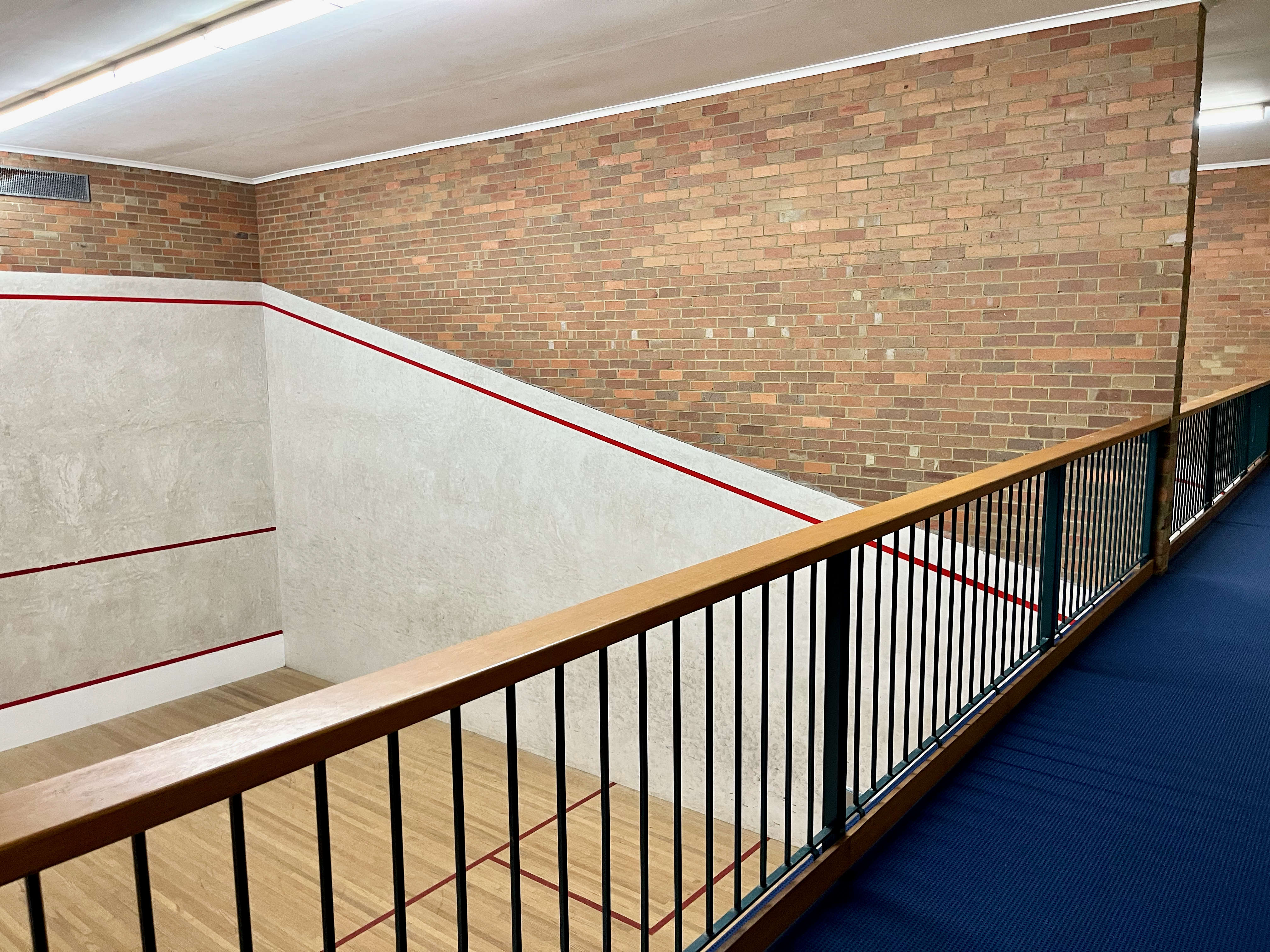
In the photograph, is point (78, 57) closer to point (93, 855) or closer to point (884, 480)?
point (93, 855)

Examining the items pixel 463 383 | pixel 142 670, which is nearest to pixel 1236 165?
pixel 463 383

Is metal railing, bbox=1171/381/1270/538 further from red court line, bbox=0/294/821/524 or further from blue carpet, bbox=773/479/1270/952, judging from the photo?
red court line, bbox=0/294/821/524

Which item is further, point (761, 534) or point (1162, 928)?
point (761, 534)

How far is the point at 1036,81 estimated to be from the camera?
4.31 m

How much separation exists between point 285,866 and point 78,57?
439 cm

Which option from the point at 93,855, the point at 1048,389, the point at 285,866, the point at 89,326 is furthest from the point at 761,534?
the point at 89,326

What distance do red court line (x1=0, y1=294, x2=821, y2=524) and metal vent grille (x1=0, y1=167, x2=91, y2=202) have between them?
732 mm

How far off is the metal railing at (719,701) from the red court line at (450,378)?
1.78 ft

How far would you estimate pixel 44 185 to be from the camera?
6906 millimetres

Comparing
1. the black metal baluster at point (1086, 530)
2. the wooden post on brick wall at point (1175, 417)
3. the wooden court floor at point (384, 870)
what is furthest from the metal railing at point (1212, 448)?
the wooden court floor at point (384, 870)

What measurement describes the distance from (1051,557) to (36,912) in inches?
118

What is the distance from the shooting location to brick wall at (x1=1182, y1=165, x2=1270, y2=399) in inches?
334

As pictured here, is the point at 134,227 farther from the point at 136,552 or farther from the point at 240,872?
the point at 240,872

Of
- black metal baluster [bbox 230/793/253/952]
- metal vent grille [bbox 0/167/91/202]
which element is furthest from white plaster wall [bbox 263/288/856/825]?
black metal baluster [bbox 230/793/253/952]
